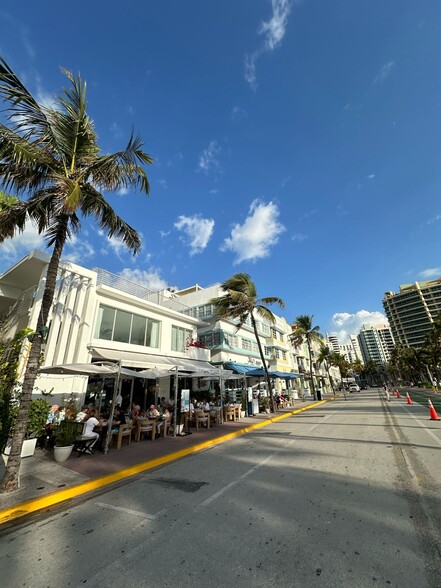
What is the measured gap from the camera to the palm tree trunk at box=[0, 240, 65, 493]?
19.0 ft

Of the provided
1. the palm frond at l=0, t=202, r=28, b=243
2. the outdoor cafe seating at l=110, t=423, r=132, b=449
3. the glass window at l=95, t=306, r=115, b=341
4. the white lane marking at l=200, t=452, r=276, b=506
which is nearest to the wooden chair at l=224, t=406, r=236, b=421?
the outdoor cafe seating at l=110, t=423, r=132, b=449

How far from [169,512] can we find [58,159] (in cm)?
936

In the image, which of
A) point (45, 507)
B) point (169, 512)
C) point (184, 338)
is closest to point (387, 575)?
point (169, 512)

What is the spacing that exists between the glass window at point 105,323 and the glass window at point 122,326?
37cm

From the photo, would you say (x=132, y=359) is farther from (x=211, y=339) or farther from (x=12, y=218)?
(x=211, y=339)

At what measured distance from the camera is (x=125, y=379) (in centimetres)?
1728

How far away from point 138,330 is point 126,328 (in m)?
1.08

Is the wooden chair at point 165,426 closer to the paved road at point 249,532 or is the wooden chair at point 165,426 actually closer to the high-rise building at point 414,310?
the paved road at point 249,532

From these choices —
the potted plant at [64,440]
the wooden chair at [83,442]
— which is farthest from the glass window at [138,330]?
the potted plant at [64,440]

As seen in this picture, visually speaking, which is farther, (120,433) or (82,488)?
(120,433)

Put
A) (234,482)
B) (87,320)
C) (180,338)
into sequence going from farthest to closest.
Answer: (180,338) → (87,320) → (234,482)

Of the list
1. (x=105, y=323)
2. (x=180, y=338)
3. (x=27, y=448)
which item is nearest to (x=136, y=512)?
(x=27, y=448)

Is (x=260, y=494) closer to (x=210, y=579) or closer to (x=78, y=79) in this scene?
(x=210, y=579)

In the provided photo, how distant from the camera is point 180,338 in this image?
903 inches
